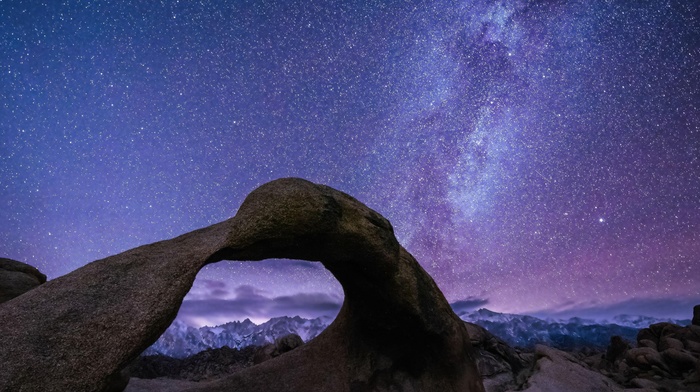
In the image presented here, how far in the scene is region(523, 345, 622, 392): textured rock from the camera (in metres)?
11.7

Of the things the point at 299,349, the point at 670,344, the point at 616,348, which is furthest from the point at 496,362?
the point at 616,348

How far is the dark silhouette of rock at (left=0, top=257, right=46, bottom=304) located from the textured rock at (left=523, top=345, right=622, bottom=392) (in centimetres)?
1328

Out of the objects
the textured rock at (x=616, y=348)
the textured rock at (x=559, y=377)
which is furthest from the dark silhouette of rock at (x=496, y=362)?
the textured rock at (x=616, y=348)

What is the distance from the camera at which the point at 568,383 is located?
12.1 metres

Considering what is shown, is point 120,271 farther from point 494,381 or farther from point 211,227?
point 494,381

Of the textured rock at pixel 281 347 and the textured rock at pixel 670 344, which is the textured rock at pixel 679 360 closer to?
the textured rock at pixel 670 344

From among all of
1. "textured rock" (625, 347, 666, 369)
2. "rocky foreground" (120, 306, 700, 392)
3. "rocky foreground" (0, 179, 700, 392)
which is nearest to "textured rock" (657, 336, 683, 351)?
"rocky foreground" (120, 306, 700, 392)

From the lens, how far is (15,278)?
28.0ft

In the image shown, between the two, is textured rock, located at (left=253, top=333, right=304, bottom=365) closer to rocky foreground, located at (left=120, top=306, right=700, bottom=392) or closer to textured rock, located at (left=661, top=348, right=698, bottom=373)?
rocky foreground, located at (left=120, top=306, right=700, bottom=392)

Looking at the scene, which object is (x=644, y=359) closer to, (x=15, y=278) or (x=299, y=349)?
(x=299, y=349)

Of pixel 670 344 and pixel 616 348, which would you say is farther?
pixel 616 348

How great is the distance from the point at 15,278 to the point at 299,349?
652 cm

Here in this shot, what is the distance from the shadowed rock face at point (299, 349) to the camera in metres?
3.77

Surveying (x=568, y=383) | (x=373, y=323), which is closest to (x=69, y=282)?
(x=373, y=323)
